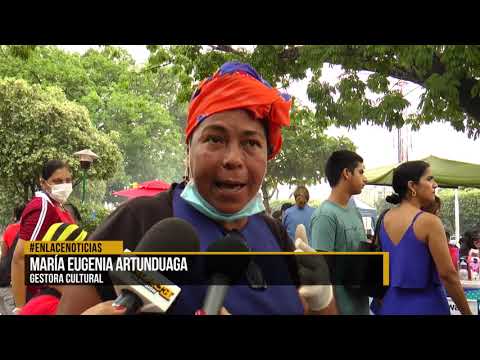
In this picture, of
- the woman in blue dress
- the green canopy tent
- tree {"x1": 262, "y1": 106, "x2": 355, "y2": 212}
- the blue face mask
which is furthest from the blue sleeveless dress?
the blue face mask

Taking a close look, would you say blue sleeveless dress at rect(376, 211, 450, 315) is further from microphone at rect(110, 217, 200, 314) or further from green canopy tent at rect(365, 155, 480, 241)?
microphone at rect(110, 217, 200, 314)

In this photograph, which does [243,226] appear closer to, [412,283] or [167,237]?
[167,237]

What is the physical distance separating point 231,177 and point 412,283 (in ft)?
4.53

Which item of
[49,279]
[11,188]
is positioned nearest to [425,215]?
[49,279]

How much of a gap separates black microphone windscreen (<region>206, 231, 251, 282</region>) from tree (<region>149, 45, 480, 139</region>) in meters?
1.67

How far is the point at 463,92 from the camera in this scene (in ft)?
17.4

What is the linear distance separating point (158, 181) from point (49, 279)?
76cm

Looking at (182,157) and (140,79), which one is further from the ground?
(140,79)

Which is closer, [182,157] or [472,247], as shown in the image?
[182,157]

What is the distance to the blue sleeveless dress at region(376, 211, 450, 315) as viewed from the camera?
3.32 meters

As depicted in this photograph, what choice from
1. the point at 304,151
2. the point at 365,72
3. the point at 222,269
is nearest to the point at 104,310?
the point at 222,269

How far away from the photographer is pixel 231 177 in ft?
8.43
